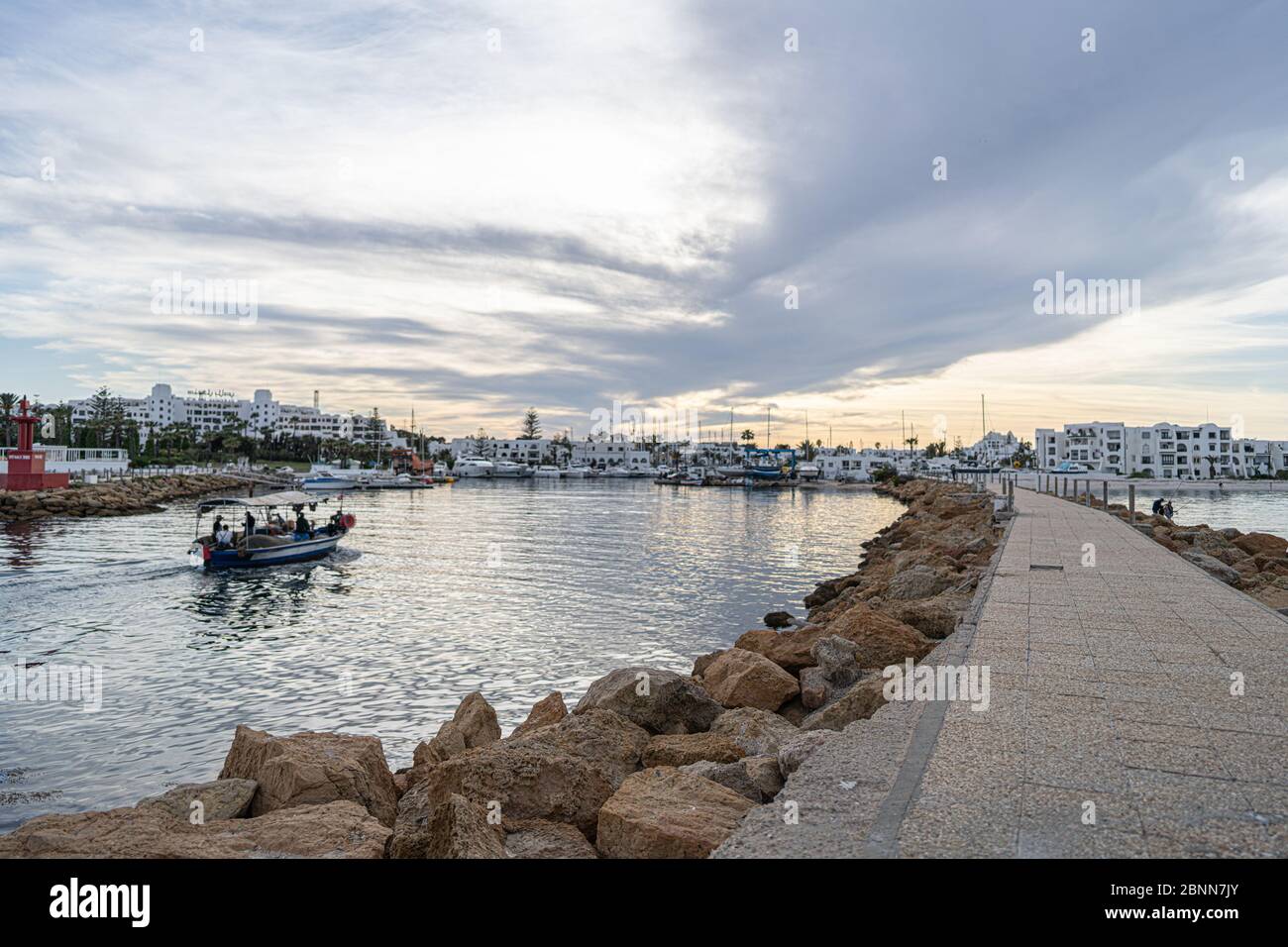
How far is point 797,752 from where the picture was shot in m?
6.55

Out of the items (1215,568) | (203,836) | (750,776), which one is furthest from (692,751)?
(1215,568)

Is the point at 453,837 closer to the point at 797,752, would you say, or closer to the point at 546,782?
the point at 546,782

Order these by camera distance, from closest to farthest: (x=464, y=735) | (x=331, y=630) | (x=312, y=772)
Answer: (x=312, y=772), (x=464, y=735), (x=331, y=630)

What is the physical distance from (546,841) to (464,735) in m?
4.26

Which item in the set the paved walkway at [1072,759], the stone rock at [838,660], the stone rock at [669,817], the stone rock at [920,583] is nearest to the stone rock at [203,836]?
the stone rock at [669,817]

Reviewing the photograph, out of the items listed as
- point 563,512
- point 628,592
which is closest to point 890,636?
A: point 628,592

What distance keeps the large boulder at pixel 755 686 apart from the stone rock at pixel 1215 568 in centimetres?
1007

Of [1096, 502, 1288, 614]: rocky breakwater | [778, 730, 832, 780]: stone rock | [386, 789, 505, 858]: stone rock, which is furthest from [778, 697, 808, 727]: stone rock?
[1096, 502, 1288, 614]: rocky breakwater

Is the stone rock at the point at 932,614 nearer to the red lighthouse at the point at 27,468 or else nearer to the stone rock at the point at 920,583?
the stone rock at the point at 920,583

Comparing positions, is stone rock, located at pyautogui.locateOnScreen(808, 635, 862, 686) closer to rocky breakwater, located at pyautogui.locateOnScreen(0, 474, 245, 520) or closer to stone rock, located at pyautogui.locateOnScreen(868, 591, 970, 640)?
stone rock, located at pyautogui.locateOnScreen(868, 591, 970, 640)

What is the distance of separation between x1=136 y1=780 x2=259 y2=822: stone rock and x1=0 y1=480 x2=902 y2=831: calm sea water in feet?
12.4

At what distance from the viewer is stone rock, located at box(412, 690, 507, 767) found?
9.58 meters

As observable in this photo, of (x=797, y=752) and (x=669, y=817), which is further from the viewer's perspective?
(x=797, y=752)
